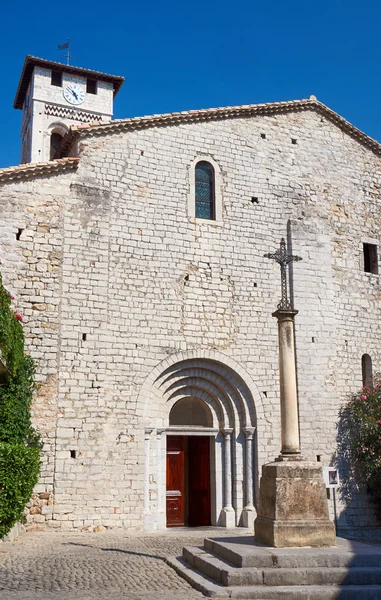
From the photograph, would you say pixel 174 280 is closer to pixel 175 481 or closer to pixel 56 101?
pixel 175 481

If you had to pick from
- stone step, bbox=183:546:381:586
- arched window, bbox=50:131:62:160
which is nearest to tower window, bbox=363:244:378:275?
stone step, bbox=183:546:381:586

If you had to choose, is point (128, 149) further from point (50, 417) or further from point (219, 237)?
point (50, 417)

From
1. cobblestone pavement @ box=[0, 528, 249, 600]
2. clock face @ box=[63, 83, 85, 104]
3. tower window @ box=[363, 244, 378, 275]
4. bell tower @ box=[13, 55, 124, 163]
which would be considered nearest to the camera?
cobblestone pavement @ box=[0, 528, 249, 600]

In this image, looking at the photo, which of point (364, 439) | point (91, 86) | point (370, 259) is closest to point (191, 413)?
point (364, 439)

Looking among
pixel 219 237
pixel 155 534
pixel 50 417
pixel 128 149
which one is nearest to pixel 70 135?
pixel 128 149

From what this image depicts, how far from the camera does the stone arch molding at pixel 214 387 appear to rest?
1367cm

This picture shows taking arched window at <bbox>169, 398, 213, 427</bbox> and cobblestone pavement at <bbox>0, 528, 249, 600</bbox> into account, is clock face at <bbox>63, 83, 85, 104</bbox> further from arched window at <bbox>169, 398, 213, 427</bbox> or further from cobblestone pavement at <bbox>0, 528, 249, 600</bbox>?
cobblestone pavement at <bbox>0, 528, 249, 600</bbox>

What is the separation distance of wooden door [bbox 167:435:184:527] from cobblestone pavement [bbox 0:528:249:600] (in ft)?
5.22

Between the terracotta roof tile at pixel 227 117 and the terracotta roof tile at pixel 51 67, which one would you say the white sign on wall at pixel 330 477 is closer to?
the terracotta roof tile at pixel 227 117

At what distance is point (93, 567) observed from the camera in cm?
833

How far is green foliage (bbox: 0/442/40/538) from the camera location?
1020cm

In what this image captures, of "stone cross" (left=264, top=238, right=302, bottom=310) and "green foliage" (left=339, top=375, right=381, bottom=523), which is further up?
"stone cross" (left=264, top=238, right=302, bottom=310)

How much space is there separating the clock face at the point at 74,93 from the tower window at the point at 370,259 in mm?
18153

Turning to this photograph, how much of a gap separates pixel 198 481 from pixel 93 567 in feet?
20.7
